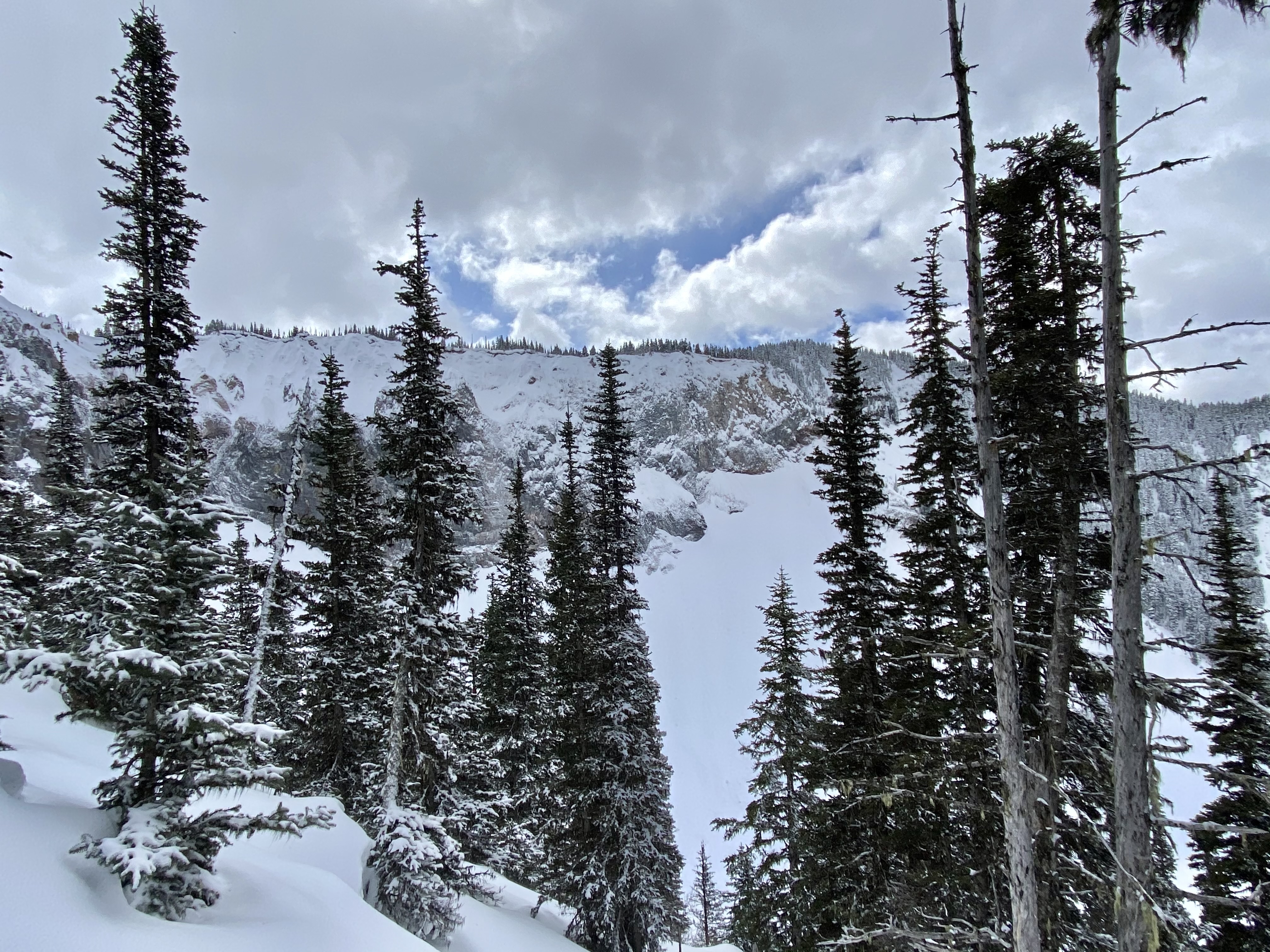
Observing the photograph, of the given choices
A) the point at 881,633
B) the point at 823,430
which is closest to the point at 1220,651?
the point at 881,633

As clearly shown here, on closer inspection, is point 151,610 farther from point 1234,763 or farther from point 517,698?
point 1234,763

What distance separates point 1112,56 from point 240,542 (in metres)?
18.2

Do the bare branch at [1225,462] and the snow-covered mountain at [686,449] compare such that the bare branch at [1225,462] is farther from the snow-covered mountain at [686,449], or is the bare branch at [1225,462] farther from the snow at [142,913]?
the snow-covered mountain at [686,449]

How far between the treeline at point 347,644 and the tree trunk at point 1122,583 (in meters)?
8.94

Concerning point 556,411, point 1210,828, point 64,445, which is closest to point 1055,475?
point 1210,828

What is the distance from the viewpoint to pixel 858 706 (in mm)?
12984

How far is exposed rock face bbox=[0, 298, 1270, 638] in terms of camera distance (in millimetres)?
94438

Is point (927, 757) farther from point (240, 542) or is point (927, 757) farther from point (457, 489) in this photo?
point (240, 542)

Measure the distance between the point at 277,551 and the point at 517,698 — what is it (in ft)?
35.4

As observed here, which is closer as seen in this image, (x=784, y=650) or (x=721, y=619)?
(x=784, y=650)

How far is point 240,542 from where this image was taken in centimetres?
1491

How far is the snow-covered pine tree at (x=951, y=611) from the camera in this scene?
30.5 feet

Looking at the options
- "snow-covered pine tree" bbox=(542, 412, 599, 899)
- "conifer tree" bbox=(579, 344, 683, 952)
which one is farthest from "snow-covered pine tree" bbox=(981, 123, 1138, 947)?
"snow-covered pine tree" bbox=(542, 412, 599, 899)

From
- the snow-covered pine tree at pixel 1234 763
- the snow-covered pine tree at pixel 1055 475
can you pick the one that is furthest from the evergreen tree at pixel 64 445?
the snow-covered pine tree at pixel 1234 763
